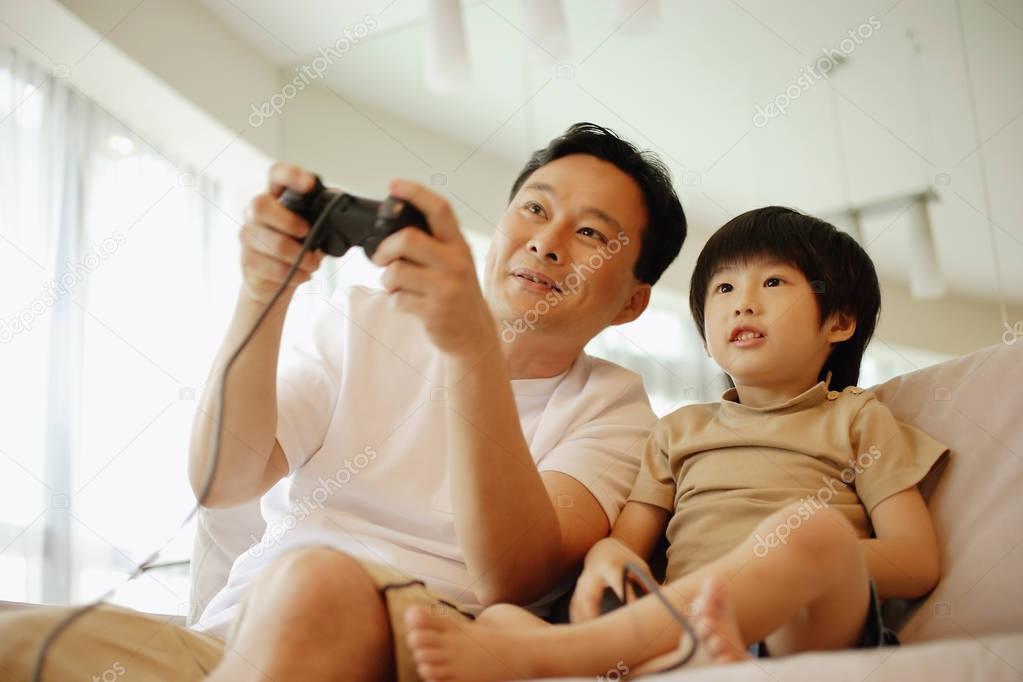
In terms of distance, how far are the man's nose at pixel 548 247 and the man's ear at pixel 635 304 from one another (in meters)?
0.23

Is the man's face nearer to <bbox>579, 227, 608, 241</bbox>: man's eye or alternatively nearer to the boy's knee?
<bbox>579, 227, 608, 241</bbox>: man's eye

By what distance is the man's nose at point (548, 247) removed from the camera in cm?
128

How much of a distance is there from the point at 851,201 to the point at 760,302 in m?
4.09

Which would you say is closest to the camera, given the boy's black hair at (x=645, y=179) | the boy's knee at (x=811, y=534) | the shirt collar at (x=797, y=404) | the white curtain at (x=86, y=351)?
the boy's knee at (x=811, y=534)

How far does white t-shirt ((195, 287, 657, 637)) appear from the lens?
107cm

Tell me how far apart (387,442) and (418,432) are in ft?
0.14

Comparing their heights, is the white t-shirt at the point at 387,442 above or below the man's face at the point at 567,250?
below

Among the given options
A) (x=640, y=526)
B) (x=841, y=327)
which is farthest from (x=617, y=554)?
(x=841, y=327)

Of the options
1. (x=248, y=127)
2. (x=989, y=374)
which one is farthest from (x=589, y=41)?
(x=989, y=374)

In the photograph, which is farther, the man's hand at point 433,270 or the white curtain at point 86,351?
the white curtain at point 86,351

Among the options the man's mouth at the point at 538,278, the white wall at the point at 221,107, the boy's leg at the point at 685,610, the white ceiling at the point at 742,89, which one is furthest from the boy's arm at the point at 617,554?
the white ceiling at the point at 742,89

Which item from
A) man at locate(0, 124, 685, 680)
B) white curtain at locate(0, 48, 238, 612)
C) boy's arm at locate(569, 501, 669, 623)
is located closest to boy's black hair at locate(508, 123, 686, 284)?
man at locate(0, 124, 685, 680)

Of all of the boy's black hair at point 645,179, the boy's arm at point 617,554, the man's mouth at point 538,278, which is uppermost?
the boy's black hair at point 645,179

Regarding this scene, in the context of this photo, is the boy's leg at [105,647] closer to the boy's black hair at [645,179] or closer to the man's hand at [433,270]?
the man's hand at [433,270]
